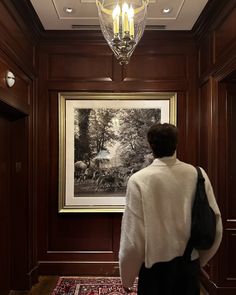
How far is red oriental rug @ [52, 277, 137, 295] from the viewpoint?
3.39 m

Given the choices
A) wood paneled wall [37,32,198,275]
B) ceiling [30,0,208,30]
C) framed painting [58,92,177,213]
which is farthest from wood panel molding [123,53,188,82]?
ceiling [30,0,208,30]

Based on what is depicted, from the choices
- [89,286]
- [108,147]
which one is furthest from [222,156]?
[89,286]

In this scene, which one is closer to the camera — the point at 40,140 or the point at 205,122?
the point at 205,122

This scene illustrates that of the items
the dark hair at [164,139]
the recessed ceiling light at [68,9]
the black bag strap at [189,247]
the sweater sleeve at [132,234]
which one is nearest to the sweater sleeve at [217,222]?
the black bag strap at [189,247]

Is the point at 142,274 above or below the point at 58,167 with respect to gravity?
below

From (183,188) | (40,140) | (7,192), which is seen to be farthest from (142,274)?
(40,140)

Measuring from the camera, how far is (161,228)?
1.61 meters

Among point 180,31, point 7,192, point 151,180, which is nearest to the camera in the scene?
point 151,180

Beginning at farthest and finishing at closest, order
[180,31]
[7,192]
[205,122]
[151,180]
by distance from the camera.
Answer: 1. [180,31]
2. [205,122]
3. [7,192]
4. [151,180]

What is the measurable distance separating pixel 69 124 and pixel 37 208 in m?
1.10

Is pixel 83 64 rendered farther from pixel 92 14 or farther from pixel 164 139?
pixel 164 139

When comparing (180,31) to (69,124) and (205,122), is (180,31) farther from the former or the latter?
(69,124)

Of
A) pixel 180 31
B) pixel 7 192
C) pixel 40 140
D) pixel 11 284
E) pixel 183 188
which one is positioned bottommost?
pixel 11 284

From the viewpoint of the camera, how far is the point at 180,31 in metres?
3.89
